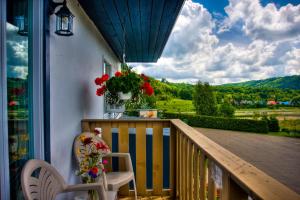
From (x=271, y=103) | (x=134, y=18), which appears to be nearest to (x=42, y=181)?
(x=134, y=18)

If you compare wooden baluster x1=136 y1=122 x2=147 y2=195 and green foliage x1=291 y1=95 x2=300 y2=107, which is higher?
green foliage x1=291 y1=95 x2=300 y2=107

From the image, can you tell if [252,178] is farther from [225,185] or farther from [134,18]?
[134,18]

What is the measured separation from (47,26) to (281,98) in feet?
20.1

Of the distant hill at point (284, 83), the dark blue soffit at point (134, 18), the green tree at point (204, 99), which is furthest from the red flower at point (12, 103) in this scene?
the green tree at point (204, 99)

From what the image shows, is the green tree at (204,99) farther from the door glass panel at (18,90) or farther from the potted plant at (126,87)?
the door glass panel at (18,90)

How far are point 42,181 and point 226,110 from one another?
12.1 meters

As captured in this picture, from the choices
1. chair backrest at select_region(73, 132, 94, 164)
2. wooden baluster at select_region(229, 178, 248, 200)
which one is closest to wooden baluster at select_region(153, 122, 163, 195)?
chair backrest at select_region(73, 132, 94, 164)

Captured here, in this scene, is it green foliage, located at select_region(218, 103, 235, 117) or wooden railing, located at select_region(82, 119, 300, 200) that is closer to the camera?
wooden railing, located at select_region(82, 119, 300, 200)

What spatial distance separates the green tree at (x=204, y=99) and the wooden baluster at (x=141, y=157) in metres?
10.6

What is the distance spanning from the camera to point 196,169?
1.64m

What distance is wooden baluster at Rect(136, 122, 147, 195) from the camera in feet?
9.02

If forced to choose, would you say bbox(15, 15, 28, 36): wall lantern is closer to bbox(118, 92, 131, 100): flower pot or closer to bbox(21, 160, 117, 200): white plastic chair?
bbox(21, 160, 117, 200): white plastic chair

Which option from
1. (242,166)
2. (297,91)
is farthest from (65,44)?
(297,91)

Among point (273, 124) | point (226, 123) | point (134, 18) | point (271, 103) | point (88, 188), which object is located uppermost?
point (134, 18)
